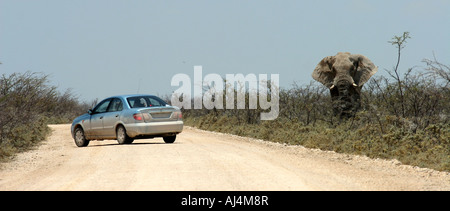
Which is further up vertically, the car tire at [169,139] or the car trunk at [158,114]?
the car trunk at [158,114]

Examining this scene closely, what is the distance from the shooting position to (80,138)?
19516mm

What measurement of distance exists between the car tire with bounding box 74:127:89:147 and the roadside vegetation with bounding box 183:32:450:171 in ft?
21.8

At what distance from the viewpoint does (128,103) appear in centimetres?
1820

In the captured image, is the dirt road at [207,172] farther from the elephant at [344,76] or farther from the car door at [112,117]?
the elephant at [344,76]

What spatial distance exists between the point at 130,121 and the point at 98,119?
5.34 ft

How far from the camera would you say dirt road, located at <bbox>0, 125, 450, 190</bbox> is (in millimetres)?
9570

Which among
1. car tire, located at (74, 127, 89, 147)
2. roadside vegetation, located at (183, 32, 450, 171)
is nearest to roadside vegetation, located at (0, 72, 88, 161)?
car tire, located at (74, 127, 89, 147)

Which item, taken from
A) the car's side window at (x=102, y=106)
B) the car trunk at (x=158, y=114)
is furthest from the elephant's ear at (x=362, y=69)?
the car's side window at (x=102, y=106)

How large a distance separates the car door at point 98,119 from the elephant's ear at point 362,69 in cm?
1237

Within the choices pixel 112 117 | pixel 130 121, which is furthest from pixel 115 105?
pixel 130 121

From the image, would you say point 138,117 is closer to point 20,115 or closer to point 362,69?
point 20,115

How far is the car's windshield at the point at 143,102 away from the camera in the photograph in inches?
720

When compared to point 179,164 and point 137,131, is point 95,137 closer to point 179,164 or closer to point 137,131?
point 137,131

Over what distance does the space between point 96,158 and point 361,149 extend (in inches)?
272
